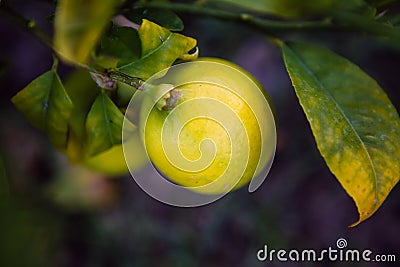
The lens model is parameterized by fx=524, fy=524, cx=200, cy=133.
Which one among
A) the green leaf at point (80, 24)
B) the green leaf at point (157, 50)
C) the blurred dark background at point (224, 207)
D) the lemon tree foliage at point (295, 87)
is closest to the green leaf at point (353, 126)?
the lemon tree foliage at point (295, 87)

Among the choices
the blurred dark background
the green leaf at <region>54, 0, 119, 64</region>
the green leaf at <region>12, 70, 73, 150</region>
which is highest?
the green leaf at <region>54, 0, 119, 64</region>

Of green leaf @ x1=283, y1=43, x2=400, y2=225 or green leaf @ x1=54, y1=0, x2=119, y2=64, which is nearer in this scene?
green leaf @ x1=54, y1=0, x2=119, y2=64

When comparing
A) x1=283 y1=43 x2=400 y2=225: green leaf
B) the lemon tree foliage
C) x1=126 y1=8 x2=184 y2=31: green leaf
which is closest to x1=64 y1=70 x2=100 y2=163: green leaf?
the lemon tree foliage

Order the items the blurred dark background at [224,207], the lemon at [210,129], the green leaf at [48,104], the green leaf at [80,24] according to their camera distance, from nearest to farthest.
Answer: the green leaf at [80,24] < the lemon at [210,129] < the green leaf at [48,104] < the blurred dark background at [224,207]

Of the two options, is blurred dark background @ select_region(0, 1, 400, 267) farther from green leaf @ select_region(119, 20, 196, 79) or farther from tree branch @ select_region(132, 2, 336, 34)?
green leaf @ select_region(119, 20, 196, 79)

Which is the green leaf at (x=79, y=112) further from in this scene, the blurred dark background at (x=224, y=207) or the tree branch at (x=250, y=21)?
the blurred dark background at (x=224, y=207)

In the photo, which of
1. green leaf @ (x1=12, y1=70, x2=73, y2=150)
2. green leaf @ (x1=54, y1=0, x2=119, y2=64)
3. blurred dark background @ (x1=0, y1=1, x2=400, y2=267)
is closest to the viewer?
green leaf @ (x1=54, y1=0, x2=119, y2=64)

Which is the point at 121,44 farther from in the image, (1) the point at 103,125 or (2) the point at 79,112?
(2) the point at 79,112

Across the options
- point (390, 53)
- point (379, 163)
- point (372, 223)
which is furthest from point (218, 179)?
point (390, 53)
